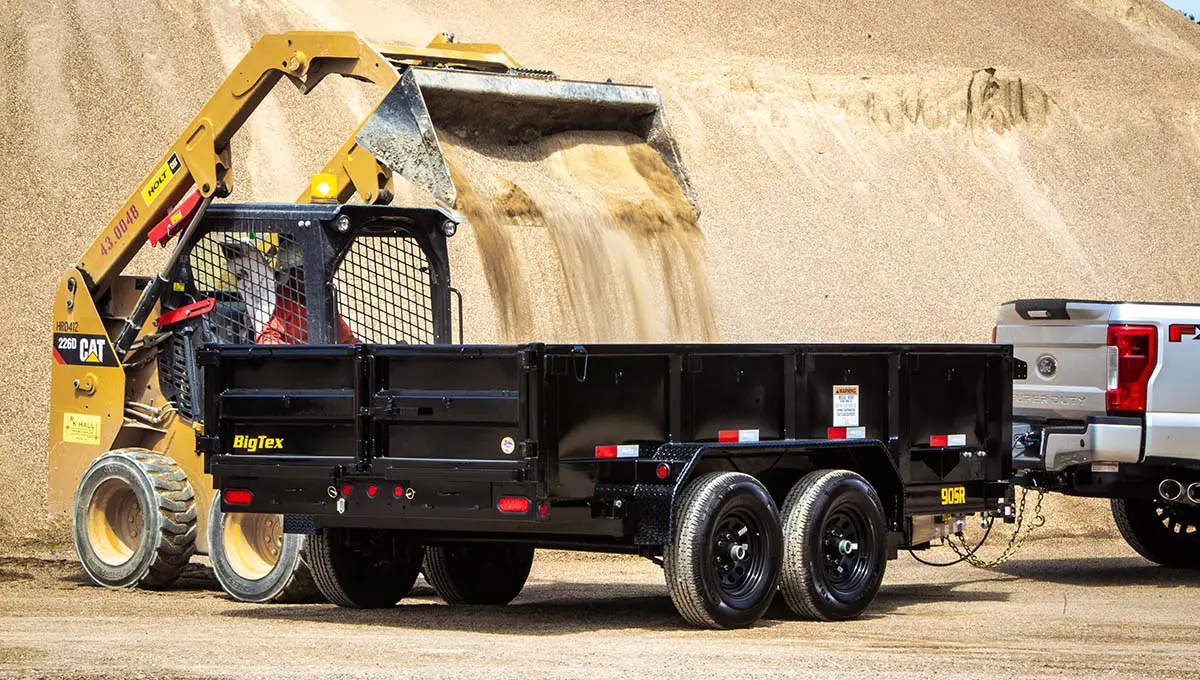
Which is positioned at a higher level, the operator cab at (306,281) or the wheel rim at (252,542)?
the operator cab at (306,281)

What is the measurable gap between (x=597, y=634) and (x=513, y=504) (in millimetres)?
1022

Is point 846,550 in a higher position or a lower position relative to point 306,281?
lower

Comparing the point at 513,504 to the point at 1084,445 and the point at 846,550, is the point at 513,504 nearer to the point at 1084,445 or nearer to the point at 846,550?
the point at 846,550

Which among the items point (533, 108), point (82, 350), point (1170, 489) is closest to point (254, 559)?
point (82, 350)

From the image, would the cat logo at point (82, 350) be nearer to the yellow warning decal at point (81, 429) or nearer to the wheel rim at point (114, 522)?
the yellow warning decal at point (81, 429)

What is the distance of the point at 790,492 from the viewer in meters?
10.5

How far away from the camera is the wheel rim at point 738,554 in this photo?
9.91 metres

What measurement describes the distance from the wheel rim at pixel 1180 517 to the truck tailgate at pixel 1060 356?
1.81 m

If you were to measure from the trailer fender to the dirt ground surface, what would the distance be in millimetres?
640

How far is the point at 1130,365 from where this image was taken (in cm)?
1241

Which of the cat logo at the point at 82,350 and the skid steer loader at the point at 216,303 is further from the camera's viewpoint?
the cat logo at the point at 82,350

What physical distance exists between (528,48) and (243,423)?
3225 centimetres

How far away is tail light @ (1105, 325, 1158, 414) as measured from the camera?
12383 mm

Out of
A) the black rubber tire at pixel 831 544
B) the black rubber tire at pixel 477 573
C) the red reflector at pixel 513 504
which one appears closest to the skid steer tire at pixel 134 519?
the black rubber tire at pixel 477 573
